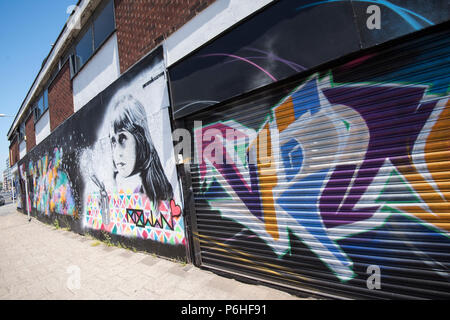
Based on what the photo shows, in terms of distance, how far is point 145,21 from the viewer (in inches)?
166

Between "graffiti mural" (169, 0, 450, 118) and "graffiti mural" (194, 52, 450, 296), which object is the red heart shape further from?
"graffiti mural" (169, 0, 450, 118)

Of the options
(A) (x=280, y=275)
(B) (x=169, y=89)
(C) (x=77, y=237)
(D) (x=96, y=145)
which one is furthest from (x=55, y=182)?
(A) (x=280, y=275)

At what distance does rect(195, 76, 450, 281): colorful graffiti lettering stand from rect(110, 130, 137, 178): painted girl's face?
2.82 metres

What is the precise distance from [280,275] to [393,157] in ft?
6.49

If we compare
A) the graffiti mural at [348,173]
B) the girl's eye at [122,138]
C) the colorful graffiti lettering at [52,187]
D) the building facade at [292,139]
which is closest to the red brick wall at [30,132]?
the colorful graffiti lettering at [52,187]

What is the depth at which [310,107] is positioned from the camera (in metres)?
2.39

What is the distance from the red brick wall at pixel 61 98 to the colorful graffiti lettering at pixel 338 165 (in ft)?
26.0

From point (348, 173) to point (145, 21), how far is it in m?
4.90

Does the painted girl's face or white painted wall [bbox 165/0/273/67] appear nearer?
white painted wall [bbox 165/0/273/67]

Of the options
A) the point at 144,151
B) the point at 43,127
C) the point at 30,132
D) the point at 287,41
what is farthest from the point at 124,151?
the point at 30,132

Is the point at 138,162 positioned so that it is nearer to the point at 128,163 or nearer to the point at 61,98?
the point at 128,163

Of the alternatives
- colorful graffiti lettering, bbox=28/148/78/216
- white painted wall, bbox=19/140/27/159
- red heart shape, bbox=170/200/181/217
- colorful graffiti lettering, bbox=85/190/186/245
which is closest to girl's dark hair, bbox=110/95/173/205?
red heart shape, bbox=170/200/181/217

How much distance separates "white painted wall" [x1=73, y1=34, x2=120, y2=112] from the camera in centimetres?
527

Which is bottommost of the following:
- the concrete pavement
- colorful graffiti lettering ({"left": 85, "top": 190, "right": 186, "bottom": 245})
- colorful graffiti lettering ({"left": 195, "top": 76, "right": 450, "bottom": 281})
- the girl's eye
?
the concrete pavement
